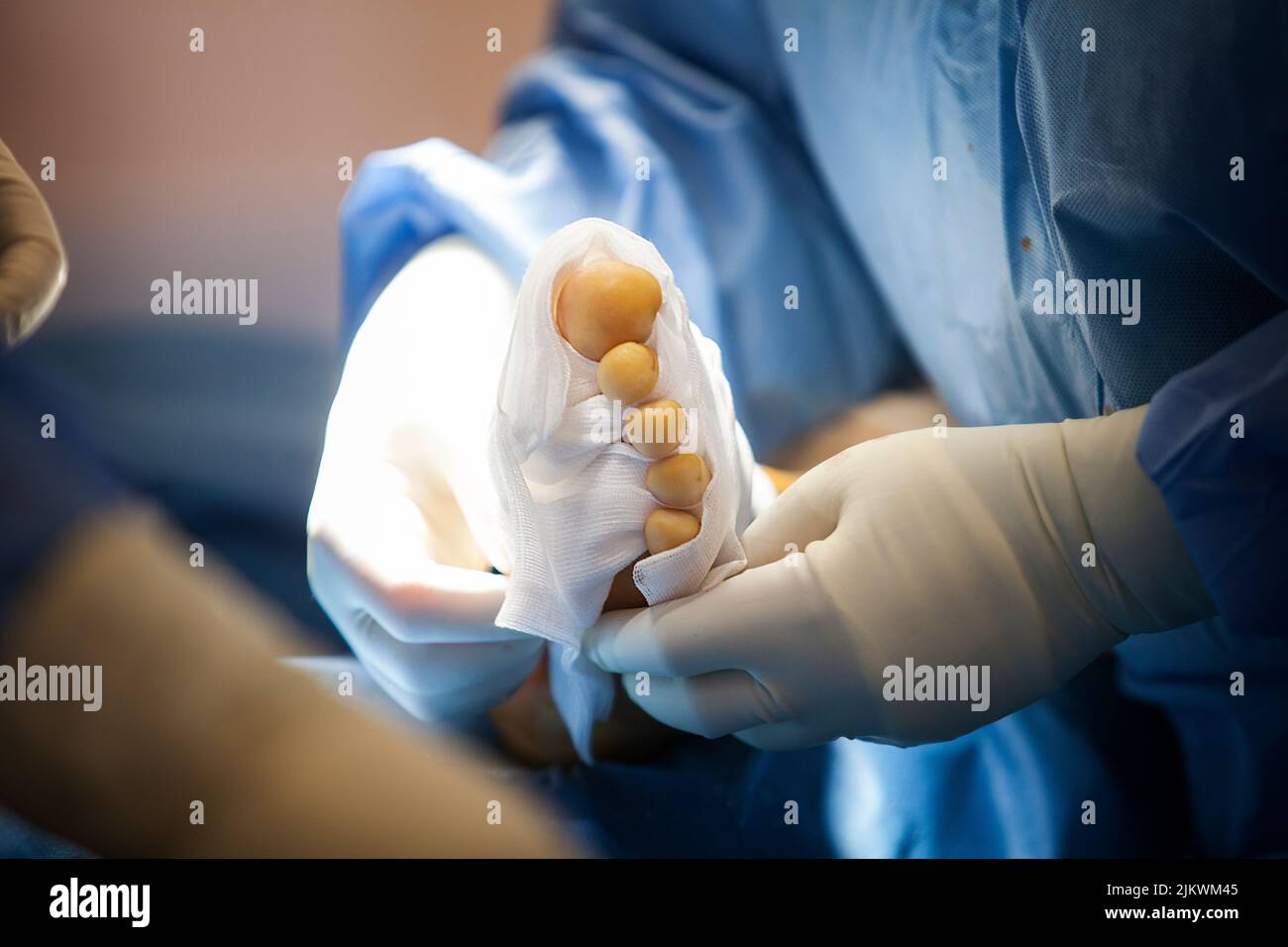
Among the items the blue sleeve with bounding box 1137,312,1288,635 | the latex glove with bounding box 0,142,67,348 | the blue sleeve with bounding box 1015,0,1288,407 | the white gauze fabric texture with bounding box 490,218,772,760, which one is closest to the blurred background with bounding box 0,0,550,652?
the latex glove with bounding box 0,142,67,348

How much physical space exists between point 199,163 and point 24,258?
0.11m

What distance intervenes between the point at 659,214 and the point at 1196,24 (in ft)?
1.00

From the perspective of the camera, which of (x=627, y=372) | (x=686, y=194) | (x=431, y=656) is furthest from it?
(x=686, y=194)

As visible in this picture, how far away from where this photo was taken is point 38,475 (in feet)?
2.04

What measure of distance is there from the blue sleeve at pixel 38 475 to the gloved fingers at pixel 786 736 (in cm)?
40

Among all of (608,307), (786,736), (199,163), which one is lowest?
(786,736)

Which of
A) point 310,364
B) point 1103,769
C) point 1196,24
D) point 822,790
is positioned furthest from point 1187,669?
point 310,364

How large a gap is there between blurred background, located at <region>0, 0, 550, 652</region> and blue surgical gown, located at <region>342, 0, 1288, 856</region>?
0.05 metres

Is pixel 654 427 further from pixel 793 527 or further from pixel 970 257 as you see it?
pixel 970 257

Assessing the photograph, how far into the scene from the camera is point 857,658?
50 centimetres

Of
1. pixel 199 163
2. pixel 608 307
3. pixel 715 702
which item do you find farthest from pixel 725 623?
pixel 199 163

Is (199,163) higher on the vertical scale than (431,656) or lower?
higher
